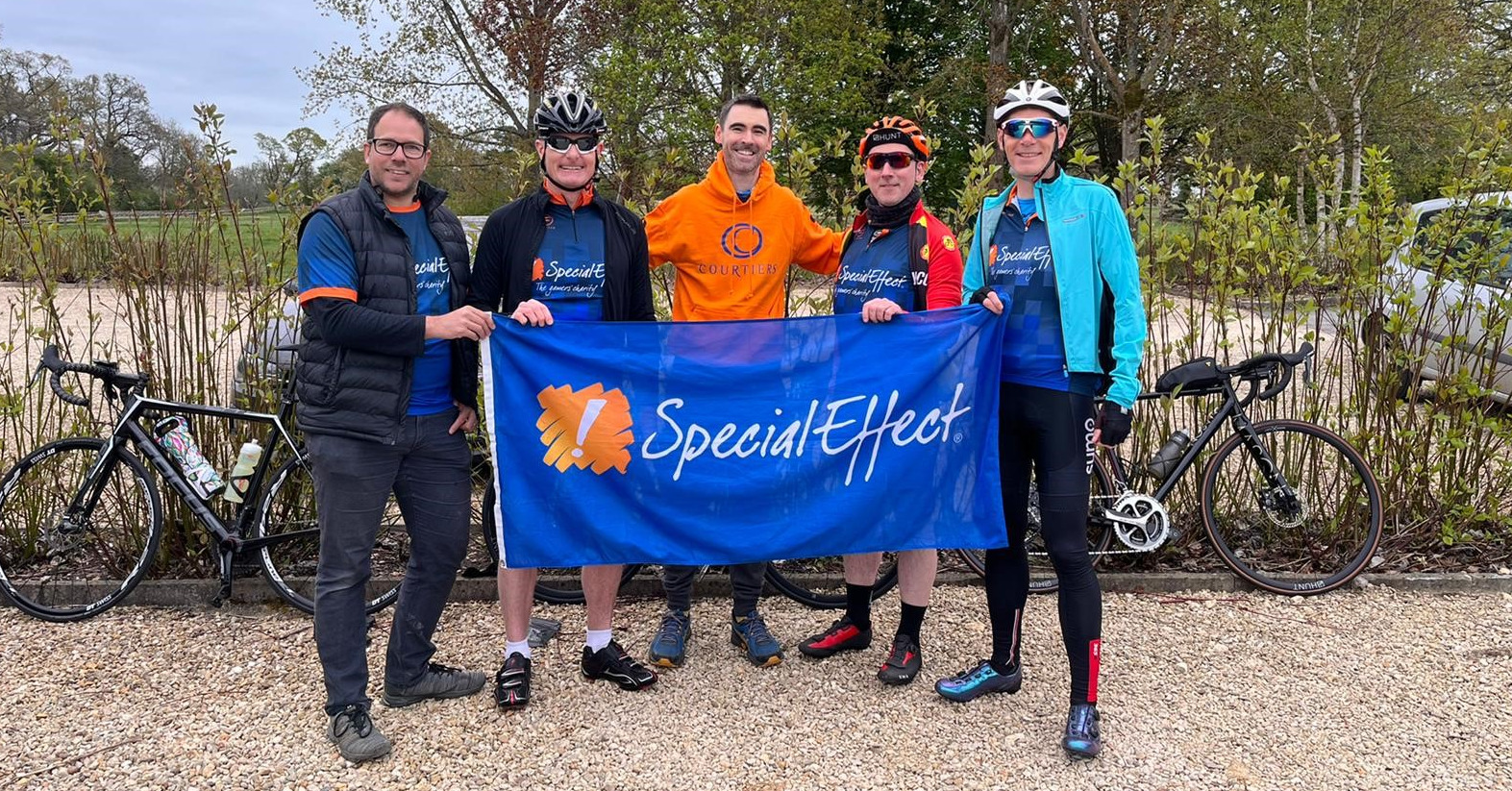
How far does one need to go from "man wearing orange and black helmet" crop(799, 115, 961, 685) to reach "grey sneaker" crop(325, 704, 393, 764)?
6.01ft

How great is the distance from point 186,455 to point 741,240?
2.70 m

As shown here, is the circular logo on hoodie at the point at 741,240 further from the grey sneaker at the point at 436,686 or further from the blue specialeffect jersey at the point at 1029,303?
the grey sneaker at the point at 436,686

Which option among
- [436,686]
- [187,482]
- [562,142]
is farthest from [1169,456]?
[187,482]

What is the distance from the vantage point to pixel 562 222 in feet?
11.4

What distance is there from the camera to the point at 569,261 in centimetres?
350

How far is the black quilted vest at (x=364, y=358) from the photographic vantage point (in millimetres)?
3092

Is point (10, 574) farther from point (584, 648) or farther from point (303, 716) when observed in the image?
point (584, 648)

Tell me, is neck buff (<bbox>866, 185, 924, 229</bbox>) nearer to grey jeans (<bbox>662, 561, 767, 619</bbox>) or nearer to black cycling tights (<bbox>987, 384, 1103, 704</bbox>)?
black cycling tights (<bbox>987, 384, 1103, 704</bbox>)

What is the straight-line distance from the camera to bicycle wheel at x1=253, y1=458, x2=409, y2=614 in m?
4.38

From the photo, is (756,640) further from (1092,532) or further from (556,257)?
(1092,532)

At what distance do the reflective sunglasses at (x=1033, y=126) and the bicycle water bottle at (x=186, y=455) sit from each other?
3710 mm

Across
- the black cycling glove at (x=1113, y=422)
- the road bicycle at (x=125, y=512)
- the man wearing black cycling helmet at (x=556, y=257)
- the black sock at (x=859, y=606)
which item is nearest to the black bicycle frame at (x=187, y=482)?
the road bicycle at (x=125, y=512)

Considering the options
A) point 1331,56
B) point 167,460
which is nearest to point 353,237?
point 167,460

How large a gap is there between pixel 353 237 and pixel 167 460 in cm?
202
